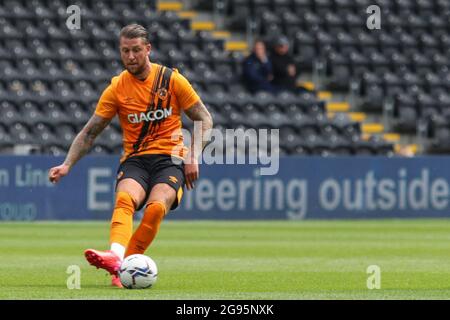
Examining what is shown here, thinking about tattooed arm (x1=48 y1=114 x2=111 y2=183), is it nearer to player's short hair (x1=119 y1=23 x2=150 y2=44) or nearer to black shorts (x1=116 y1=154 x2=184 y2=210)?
black shorts (x1=116 y1=154 x2=184 y2=210)

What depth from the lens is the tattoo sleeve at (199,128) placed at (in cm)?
1109

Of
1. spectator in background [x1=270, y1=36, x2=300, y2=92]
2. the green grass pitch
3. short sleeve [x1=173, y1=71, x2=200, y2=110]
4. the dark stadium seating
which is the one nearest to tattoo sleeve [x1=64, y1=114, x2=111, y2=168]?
short sleeve [x1=173, y1=71, x2=200, y2=110]

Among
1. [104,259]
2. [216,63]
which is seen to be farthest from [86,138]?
[216,63]

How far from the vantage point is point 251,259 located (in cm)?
1509

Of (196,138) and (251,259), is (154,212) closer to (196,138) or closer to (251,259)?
(196,138)

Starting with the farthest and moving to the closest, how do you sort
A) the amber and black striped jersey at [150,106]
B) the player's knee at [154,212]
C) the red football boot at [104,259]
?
the amber and black striped jersey at [150,106] < the player's knee at [154,212] < the red football boot at [104,259]

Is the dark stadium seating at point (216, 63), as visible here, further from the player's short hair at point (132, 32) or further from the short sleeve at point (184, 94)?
the player's short hair at point (132, 32)

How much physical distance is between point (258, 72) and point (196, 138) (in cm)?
1702

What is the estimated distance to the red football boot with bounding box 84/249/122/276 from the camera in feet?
33.8

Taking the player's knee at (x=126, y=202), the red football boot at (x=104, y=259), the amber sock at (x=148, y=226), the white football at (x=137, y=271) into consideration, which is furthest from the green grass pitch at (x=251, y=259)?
the player's knee at (x=126, y=202)

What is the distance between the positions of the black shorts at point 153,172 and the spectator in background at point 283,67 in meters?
16.1

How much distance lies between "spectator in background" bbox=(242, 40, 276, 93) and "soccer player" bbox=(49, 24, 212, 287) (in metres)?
16.1

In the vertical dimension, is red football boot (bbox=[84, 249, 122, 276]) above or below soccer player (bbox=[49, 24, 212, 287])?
below
